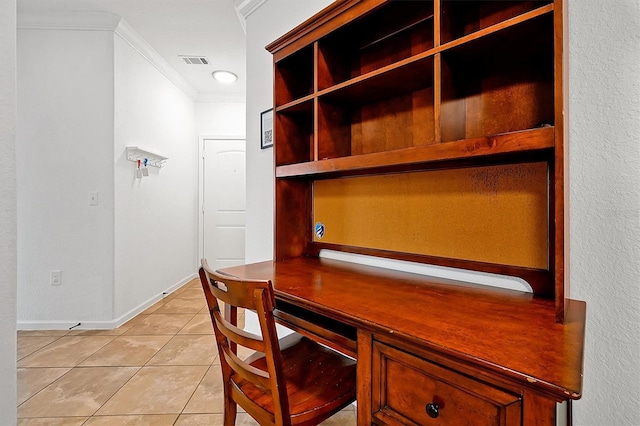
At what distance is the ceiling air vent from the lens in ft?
11.5

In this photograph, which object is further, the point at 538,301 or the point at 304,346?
the point at 304,346

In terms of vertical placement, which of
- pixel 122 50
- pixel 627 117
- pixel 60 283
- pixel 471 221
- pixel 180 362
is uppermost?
pixel 122 50

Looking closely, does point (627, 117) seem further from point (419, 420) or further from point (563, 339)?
point (419, 420)

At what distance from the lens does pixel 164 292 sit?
12.5 feet

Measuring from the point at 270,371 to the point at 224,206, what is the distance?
410 cm

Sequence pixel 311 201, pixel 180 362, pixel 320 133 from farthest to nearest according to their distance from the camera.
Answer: pixel 180 362, pixel 311 201, pixel 320 133

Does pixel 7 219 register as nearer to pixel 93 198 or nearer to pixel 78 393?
pixel 78 393

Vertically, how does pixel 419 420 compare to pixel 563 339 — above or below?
below

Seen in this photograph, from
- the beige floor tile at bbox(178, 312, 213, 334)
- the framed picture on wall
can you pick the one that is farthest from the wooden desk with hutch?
the beige floor tile at bbox(178, 312, 213, 334)

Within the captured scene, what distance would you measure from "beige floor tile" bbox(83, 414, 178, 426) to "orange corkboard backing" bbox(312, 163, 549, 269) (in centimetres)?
128

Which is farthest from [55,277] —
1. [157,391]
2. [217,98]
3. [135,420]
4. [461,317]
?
[461,317]

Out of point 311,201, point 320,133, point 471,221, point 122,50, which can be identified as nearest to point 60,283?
point 122,50

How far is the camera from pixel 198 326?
9.41 ft

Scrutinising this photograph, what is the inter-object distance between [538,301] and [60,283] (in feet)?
11.5
